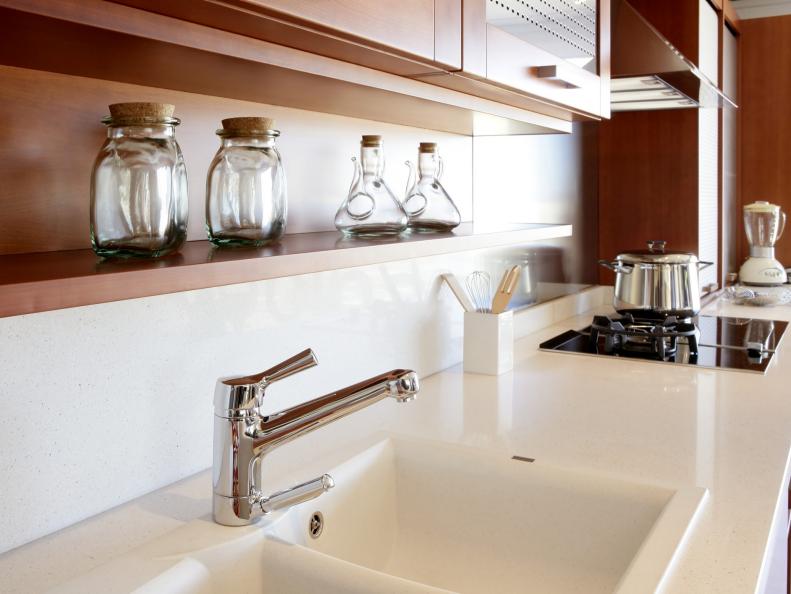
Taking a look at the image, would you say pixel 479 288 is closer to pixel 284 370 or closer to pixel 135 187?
pixel 284 370

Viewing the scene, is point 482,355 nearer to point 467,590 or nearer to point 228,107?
point 467,590

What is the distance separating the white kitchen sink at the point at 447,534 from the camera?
0.93m

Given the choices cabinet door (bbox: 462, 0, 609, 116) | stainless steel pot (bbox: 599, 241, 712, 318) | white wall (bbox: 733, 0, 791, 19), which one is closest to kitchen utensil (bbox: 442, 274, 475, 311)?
cabinet door (bbox: 462, 0, 609, 116)

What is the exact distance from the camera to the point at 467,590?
1.15 metres

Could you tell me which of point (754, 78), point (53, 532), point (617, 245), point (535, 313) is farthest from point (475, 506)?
point (754, 78)

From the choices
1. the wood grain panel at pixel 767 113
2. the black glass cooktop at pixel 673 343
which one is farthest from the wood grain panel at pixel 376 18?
the wood grain panel at pixel 767 113

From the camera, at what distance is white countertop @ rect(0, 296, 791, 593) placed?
923 millimetres

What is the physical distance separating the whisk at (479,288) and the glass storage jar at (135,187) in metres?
1.22

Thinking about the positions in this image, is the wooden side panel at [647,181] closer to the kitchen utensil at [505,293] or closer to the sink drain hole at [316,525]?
the kitchen utensil at [505,293]

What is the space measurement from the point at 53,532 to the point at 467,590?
1.89 ft

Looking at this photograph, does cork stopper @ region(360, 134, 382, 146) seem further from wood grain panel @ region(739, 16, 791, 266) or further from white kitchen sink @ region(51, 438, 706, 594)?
wood grain panel @ region(739, 16, 791, 266)

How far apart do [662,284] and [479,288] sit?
0.55 metres

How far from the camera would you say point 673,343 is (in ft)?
6.97


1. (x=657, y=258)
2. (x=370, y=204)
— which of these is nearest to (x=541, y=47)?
(x=370, y=204)
